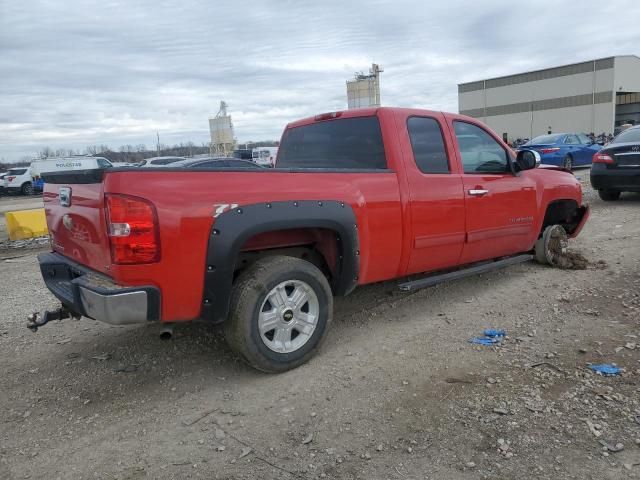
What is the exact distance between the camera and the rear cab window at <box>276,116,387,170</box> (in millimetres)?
4348

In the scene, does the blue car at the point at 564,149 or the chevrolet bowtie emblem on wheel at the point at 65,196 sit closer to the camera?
the chevrolet bowtie emblem on wheel at the point at 65,196

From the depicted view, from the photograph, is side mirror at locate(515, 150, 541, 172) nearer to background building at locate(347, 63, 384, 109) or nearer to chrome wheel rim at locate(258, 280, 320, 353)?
chrome wheel rim at locate(258, 280, 320, 353)

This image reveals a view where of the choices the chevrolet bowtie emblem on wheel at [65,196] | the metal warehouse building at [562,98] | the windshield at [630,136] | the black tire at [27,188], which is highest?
the metal warehouse building at [562,98]

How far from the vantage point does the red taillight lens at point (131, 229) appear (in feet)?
9.49

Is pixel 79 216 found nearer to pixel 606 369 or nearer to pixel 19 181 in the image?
pixel 606 369

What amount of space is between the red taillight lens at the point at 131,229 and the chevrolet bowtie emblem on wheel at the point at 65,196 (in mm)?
720

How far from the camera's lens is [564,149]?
18375 millimetres

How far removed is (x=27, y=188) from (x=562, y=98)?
5454 cm

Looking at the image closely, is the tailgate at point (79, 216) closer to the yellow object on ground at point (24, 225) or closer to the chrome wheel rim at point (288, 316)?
the chrome wheel rim at point (288, 316)

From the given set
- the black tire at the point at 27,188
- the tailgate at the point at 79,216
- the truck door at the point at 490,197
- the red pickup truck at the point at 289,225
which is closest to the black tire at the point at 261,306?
the red pickup truck at the point at 289,225

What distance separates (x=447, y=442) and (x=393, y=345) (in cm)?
132

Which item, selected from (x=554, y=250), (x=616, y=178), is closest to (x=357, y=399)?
(x=554, y=250)

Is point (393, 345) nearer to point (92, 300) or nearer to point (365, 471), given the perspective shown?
point (365, 471)

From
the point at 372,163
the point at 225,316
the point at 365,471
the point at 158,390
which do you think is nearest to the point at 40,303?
the point at 158,390
